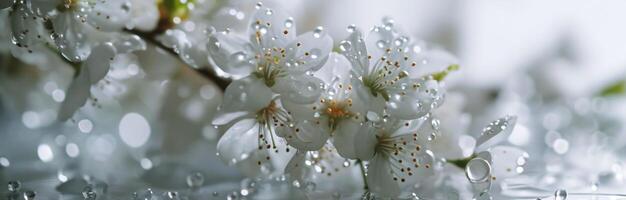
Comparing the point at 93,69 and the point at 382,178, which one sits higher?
the point at 93,69

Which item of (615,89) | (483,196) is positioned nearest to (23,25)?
(483,196)

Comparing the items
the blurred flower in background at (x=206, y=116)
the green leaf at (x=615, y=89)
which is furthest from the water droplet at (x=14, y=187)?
the green leaf at (x=615, y=89)

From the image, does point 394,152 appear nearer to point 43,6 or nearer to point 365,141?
point 365,141

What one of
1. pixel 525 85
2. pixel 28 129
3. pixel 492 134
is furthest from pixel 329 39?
pixel 525 85

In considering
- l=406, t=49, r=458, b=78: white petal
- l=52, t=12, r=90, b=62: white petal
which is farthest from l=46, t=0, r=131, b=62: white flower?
l=406, t=49, r=458, b=78: white petal

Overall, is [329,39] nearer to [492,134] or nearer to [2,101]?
[492,134]

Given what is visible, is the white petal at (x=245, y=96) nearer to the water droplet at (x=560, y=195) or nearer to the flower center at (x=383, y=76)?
the flower center at (x=383, y=76)

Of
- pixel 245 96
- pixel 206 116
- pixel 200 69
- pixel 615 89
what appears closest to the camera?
pixel 245 96
